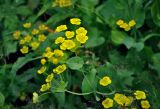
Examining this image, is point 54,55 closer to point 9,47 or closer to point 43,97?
point 43,97

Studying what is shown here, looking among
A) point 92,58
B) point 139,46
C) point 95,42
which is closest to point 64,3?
point 95,42

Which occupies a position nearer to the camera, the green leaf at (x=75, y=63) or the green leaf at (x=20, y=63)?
the green leaf at (x=75, y=63)

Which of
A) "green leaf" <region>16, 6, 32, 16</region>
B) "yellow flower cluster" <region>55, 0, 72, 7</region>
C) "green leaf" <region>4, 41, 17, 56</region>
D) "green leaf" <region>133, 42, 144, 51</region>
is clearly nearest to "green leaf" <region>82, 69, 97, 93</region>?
"green leaf" <region>133, 42, 144, 51</region>

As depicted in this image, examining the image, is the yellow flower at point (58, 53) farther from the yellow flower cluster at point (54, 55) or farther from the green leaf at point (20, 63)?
the green leaf at point (20, 63)

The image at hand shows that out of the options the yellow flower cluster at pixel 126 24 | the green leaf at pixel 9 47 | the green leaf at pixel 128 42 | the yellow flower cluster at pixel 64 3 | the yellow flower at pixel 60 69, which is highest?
the yellow flower cluster at pixel 64 3

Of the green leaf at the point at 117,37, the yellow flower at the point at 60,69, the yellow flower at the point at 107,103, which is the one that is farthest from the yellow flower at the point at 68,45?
the green leaf at the point at 117,37

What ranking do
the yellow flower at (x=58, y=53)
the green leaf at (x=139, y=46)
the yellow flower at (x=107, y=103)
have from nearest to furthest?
the yellow flower at (x=107, y=103) < the yellow flower at (x=58, y=53) < the green leaf at (x=139, y=46)

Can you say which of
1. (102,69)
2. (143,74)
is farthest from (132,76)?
(102,69)

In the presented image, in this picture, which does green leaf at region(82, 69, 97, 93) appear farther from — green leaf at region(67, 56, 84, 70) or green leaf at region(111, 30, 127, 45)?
green leaf at region(111, 30, 127, 45)
